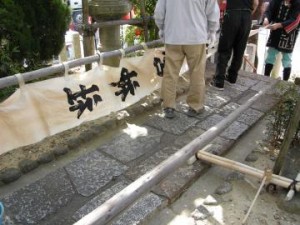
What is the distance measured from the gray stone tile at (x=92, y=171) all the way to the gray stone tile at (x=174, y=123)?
1.02 metres

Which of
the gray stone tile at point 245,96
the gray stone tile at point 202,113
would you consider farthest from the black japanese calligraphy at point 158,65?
the gray stone tile at point 245,96

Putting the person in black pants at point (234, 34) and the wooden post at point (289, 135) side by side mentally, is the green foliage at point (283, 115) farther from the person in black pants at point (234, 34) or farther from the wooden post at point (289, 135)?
the person in black pants at point (234, 34)

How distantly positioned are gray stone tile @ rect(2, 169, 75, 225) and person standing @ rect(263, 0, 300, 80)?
4.82m

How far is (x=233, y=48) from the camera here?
18.7ft

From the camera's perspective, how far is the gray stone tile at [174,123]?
175 inches

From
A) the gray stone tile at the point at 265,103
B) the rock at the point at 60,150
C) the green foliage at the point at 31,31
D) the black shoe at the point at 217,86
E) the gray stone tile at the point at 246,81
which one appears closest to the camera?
the rock at the point at 60,150

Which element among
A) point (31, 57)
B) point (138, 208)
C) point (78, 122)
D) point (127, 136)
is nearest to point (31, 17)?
point (31, 57)

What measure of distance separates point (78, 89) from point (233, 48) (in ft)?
9.76

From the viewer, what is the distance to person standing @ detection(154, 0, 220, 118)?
429 centimetres

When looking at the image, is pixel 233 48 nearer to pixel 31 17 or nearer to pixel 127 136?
pixel 127 136

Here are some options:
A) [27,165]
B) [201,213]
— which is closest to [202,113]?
[201,213]

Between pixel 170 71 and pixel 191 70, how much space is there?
33 cm

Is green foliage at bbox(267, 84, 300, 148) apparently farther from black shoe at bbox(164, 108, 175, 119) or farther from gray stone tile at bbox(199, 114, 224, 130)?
black shoe at bbox(164, 108, 175, 119)

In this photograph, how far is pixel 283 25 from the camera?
19.5 ft
